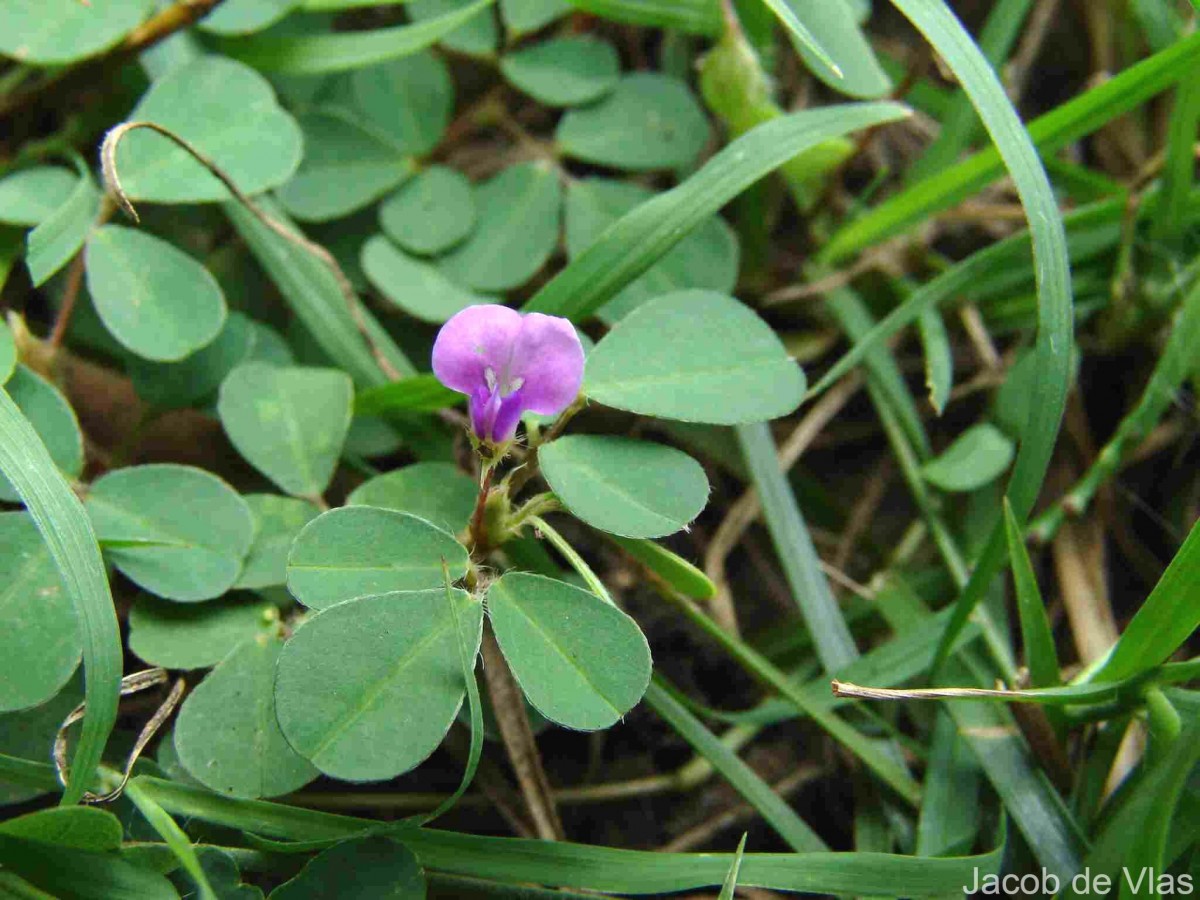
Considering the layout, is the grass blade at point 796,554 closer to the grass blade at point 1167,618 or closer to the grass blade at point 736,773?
the grass blade at point 736,773

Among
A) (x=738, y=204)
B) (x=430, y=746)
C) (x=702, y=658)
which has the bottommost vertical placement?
(x=702, y=658)

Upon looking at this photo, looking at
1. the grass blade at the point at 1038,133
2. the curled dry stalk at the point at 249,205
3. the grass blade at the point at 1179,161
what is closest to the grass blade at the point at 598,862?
the curled dry stalk at the point at 249,205

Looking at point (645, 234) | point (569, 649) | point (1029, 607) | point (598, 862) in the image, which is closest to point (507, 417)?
point (569, 649)

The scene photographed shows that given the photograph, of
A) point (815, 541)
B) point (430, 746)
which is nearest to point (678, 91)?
point (815, 541)

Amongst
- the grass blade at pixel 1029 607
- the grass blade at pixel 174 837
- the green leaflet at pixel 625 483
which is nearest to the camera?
the grass blade at pixel 174 837

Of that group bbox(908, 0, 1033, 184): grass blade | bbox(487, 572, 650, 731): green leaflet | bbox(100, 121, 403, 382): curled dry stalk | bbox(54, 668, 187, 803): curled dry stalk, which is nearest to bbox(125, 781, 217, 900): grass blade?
bbox(54, 668, 187, 803): curled dry stalk

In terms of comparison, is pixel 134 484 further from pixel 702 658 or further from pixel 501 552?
pixel 702 658

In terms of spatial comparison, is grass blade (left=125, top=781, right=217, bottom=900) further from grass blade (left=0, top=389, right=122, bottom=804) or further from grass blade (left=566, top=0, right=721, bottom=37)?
grass blade (left=566, top=0, right=721, bottom=37)
